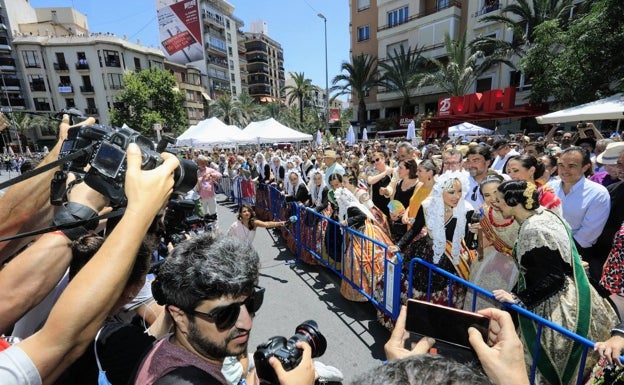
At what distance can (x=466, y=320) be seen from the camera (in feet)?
3.91

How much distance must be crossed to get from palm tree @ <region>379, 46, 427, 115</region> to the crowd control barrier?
27.2 metres

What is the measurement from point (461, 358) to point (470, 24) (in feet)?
107

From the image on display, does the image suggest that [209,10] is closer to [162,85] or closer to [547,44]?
[162,85]

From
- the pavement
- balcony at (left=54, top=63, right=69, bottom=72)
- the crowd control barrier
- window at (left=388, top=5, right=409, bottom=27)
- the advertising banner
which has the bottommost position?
the pavement

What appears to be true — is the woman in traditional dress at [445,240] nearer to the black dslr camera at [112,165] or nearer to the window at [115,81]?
the black dslr camera at [112,165]

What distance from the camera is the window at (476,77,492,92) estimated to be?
26.8 metres

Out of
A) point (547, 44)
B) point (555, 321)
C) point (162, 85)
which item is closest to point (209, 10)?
point (162, 85)

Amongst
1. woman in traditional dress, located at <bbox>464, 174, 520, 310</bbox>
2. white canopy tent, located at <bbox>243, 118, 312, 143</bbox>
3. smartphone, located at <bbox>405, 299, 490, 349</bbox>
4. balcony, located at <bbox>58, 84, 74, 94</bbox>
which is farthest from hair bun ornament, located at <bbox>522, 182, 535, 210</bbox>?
balcony, located at <bbox>58, 84, 74, 94</bbox>

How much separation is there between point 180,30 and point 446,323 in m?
62.1

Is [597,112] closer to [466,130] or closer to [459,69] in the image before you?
[466,130]

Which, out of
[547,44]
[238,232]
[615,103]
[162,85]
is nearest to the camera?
[238,232]

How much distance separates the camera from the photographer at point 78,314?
78 cm

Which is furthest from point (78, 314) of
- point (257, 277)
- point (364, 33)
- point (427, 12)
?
point (364, 33)

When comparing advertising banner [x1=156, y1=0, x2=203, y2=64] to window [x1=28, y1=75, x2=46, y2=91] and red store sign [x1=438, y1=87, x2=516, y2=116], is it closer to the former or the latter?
window [x1=28, y1=75, x2=46, y2=91]
